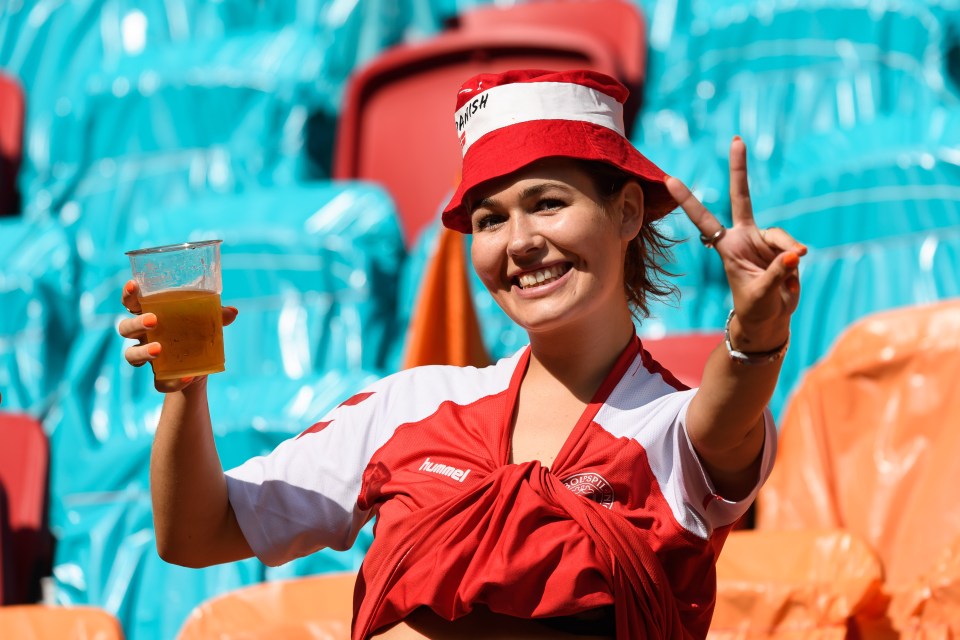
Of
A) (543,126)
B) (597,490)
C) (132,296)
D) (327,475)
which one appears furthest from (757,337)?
(132,296)

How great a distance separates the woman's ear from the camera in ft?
4.88

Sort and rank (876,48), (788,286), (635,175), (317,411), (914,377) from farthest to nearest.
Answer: (876,48), (317,411), (914,377), (635,175), (788,286)

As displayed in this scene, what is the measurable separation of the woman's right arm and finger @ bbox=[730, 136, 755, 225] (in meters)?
0.58

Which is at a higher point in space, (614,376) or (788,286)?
(788,286)

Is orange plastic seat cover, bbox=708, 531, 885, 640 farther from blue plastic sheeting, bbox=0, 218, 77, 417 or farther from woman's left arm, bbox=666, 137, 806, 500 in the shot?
blue plastic sheeting, bbox=0, 218, 77, 417

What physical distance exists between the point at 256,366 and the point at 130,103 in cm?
131

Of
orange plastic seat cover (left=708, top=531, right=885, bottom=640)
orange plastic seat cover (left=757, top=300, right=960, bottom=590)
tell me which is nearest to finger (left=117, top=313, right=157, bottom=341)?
orange plastic seat cover (left=708, top=531, right=885, bottom=640)

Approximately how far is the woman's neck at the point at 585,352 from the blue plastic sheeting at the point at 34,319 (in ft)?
7.66

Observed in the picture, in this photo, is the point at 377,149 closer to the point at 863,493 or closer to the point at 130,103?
the point at 130,103

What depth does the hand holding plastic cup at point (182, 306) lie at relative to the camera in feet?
4.58

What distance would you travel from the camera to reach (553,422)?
1.47 m

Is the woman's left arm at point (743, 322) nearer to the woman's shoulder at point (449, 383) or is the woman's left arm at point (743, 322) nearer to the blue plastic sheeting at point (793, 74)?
the woman's shoulder at point (449, 383)

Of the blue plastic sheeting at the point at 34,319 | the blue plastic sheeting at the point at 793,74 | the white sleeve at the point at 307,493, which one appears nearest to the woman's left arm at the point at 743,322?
the white sleeve at the point at 307,493

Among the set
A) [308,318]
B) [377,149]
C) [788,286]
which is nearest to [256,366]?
[308,318]
